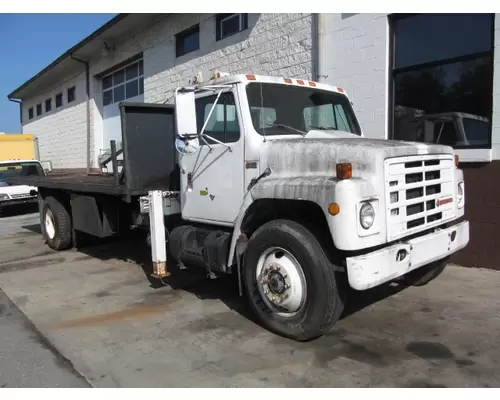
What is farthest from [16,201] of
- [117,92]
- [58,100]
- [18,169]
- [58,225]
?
[58,100]

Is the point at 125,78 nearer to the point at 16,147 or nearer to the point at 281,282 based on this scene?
the point at 16,147

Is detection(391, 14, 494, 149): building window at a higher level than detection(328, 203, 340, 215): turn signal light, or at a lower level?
higher

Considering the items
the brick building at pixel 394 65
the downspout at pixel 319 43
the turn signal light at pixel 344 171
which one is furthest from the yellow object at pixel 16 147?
the turn signal light at pixel 344 171

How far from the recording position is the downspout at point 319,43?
795 cm

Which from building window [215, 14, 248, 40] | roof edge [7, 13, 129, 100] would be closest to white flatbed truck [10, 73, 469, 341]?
building window [215, 14, 248, 40]

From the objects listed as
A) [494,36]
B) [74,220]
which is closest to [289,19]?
[494,36]

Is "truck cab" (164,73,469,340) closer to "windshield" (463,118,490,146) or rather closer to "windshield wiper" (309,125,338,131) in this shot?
"windshield wiper" (309,125,338,131)

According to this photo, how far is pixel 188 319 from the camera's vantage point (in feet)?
15.5

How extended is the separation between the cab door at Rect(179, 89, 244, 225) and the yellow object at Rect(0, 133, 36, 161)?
592 inches

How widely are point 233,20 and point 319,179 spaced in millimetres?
7766

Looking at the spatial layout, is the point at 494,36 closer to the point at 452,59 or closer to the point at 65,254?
the point at 452,59

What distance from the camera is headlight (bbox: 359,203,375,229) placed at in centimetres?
352

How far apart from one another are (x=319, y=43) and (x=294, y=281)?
5.39m

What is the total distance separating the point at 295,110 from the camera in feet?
16.0
